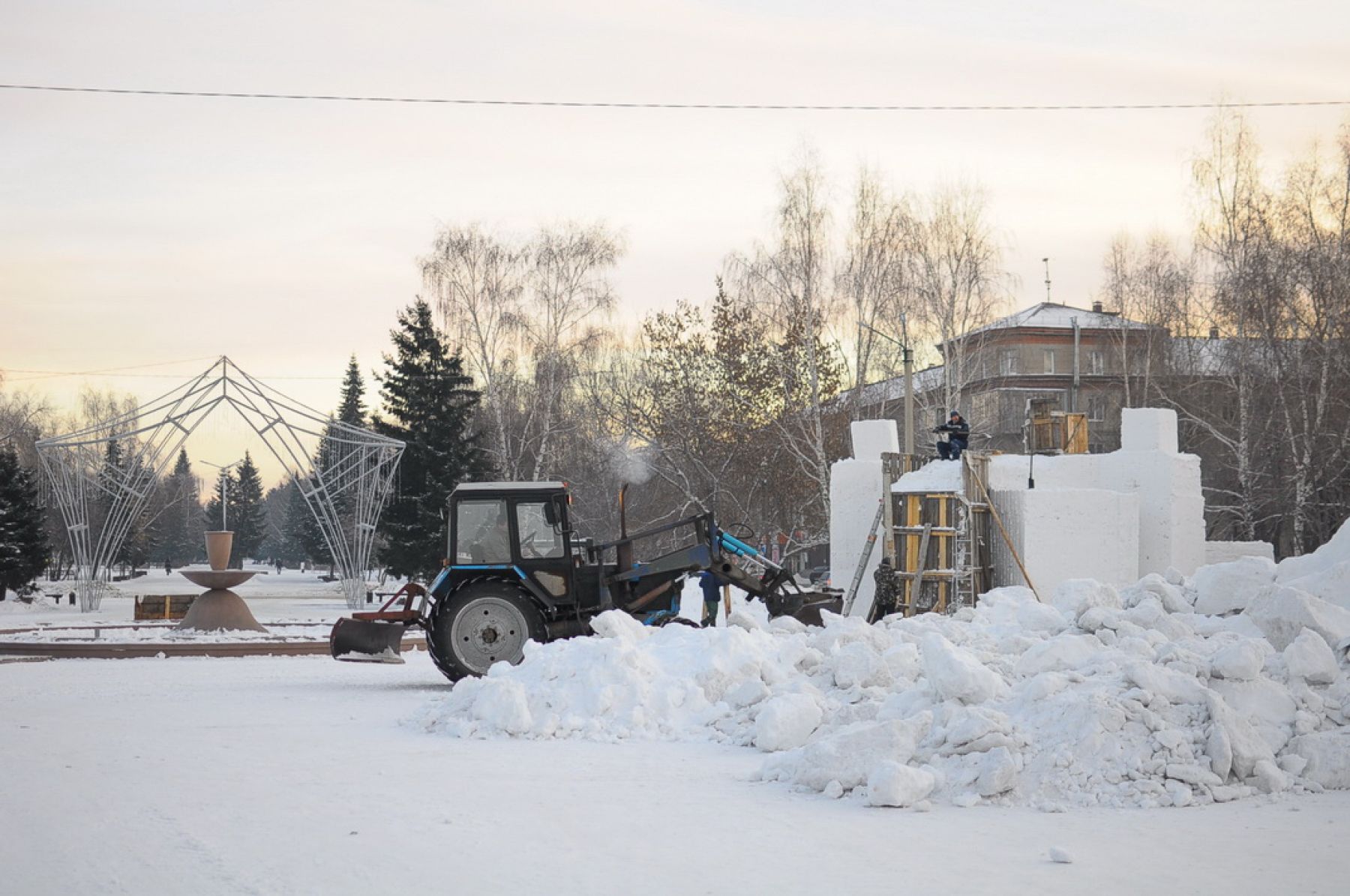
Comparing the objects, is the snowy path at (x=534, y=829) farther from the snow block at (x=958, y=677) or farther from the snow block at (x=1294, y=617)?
the snow block at (x=1294, y=617)

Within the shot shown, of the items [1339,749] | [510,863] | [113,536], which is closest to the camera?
[510,863]

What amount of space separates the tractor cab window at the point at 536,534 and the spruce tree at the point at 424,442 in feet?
69.7

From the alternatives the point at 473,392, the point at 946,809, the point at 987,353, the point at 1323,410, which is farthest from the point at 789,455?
the point at 946,809

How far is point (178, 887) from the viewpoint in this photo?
5930 mm

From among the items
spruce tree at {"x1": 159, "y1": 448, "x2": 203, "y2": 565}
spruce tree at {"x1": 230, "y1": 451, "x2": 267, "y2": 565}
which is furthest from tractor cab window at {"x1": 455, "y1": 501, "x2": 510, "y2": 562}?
spruce tree at {"x1": 230, "y1": 451, "x2": 267, "y2": 565}

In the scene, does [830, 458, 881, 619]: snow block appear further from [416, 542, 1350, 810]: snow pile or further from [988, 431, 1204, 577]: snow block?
[416, 542, 1350, 810]: snow pile

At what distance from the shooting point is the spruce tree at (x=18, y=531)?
3578 cm

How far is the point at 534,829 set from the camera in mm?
7168

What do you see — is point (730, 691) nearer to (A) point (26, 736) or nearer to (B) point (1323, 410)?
(A) point (26, 736)

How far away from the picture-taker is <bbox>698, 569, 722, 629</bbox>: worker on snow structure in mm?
14352

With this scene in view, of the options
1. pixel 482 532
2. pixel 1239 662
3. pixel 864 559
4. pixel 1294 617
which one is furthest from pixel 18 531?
pixel 1239 662

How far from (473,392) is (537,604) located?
24.6 meters

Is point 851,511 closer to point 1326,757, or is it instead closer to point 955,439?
point 955,439

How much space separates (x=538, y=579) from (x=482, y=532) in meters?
0.81
